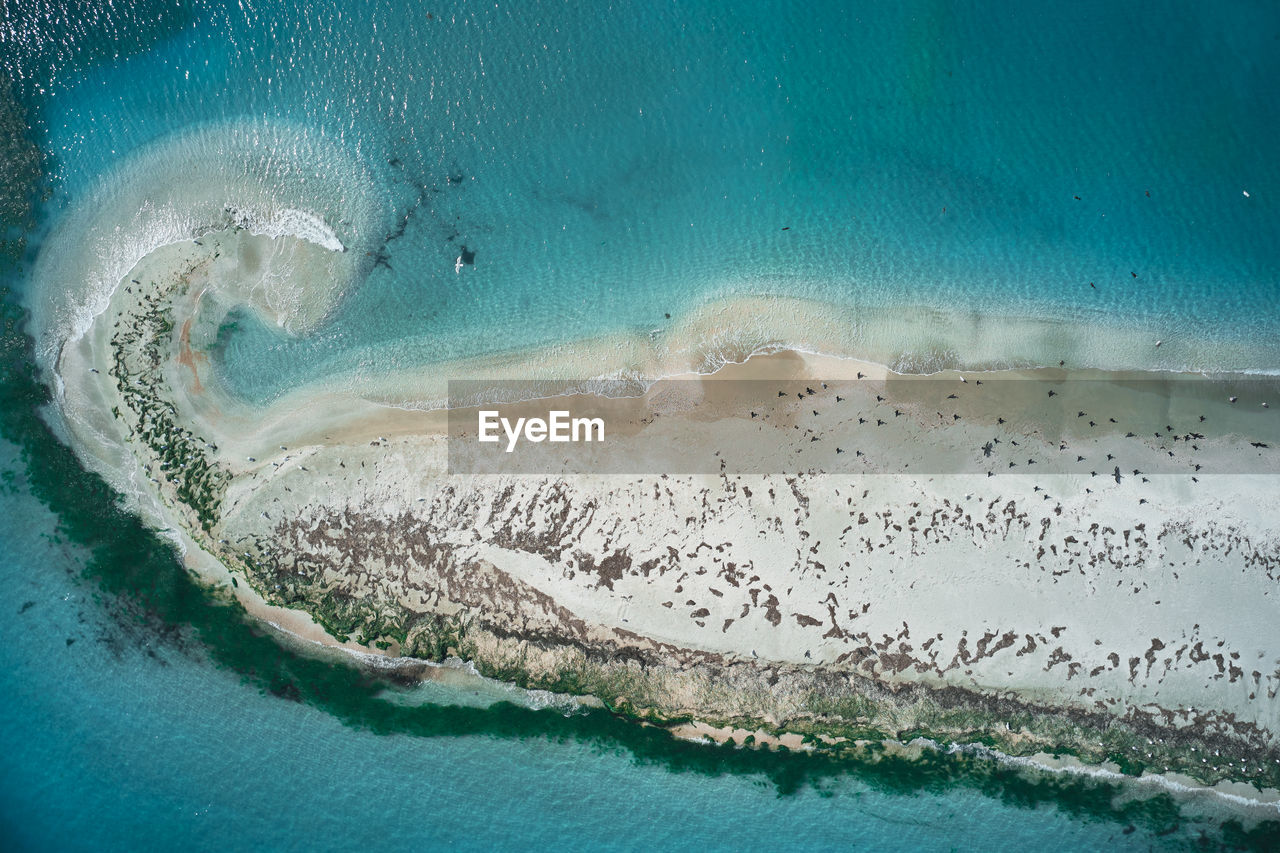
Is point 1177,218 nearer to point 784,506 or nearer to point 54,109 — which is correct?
point 784,506

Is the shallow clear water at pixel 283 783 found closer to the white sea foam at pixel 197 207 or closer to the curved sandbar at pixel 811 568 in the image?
the curved sandbar at pixel 811 568

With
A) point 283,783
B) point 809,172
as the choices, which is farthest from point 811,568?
point 283,783

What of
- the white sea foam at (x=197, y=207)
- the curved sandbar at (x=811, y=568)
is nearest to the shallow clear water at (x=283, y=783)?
the curved sandbar at (x=811, y=568)

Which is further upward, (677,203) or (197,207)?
(677,203)

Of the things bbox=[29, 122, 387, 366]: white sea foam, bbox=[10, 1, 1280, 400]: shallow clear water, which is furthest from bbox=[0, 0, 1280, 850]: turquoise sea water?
bbox=[29, 122, 387, 366]: white sea foam

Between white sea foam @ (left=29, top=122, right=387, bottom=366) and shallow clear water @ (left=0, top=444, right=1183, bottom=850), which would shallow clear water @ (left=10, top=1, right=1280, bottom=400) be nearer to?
white sea foam @ (left=29, top=122, right=387, bottom=366)

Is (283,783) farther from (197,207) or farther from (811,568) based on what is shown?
(197,207)
